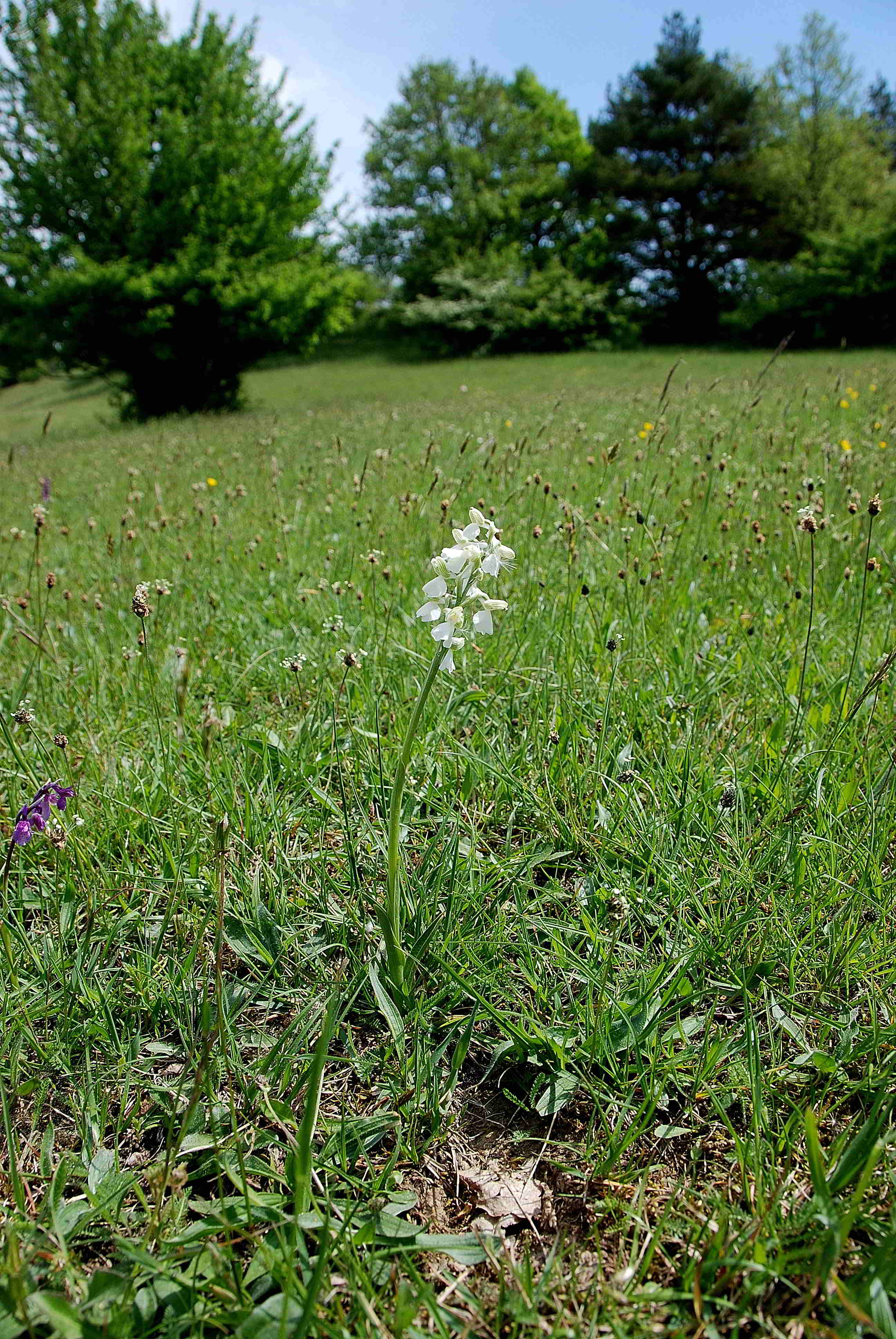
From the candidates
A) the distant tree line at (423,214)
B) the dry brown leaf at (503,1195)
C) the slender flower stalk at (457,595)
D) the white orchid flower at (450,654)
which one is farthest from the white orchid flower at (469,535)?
the distant tree line at (423,214)

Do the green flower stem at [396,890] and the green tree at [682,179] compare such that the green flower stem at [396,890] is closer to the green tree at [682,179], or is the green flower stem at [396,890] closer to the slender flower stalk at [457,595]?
the slender flower stalk at [457,595]

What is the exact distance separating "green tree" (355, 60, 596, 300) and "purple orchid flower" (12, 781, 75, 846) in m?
34.8

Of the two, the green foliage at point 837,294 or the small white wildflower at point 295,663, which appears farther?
the green foliage at point 837,294

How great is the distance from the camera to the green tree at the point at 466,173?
3278 cm

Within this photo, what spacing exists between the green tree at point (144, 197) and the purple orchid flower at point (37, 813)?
1503 cm

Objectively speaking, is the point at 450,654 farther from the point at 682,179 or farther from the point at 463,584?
the point at 682,179

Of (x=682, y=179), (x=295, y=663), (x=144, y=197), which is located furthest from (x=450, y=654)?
(x=682, y=179)

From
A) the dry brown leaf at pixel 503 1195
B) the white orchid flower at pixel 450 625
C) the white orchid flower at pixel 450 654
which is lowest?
the dry brown leaf at pixel 503 1195

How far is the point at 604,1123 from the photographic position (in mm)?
1236

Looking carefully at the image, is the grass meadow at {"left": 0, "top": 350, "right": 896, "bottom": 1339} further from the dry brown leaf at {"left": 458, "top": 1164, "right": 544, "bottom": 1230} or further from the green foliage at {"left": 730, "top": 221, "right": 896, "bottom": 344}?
the green foliage at {"left": 730, "top": 221, "right": 896, "bottom": 344}

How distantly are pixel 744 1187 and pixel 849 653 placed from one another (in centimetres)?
181

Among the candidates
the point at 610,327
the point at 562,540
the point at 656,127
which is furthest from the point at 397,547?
the point at 656,127

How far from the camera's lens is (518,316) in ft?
87.7

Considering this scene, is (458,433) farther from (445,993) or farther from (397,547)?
(445,993)
